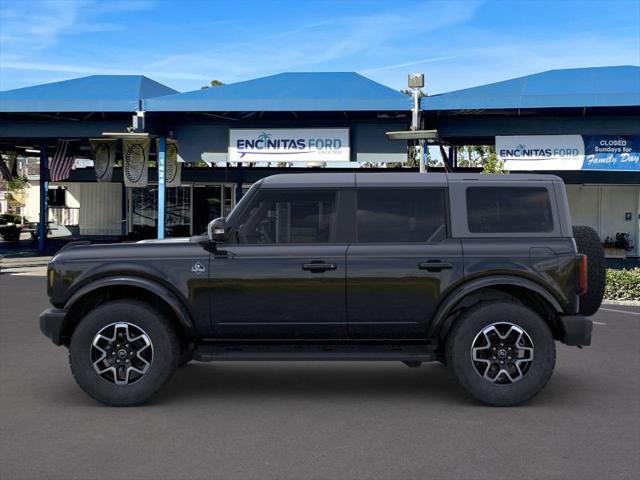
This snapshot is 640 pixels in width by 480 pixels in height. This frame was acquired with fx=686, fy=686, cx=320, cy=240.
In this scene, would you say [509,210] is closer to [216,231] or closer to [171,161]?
[216,231]

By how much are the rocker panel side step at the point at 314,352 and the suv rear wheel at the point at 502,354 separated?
34 centimetres

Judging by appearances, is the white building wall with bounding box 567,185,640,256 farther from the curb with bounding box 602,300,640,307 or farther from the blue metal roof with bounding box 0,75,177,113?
the blue metal roof with bounding box 0,75,177,113

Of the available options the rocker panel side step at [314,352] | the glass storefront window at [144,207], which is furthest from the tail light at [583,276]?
the glass storefront window at [144,207]

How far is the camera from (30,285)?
16750 millimetres

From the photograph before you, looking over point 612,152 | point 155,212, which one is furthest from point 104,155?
point 612,152

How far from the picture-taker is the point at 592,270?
633 centimetres

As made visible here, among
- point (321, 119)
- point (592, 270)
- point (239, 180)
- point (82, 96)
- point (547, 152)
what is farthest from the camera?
point (239, 180)

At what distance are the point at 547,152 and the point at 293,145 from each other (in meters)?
7.93

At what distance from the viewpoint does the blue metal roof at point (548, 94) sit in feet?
63.5

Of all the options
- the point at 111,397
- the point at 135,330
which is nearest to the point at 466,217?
the point at 135,330

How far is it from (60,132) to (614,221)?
2161 cm

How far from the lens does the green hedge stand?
14109 mm

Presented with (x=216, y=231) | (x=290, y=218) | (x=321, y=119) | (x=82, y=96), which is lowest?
(x=216, y=231)

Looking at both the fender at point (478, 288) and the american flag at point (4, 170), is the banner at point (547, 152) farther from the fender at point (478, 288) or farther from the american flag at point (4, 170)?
the american flag at point (4, 170)
